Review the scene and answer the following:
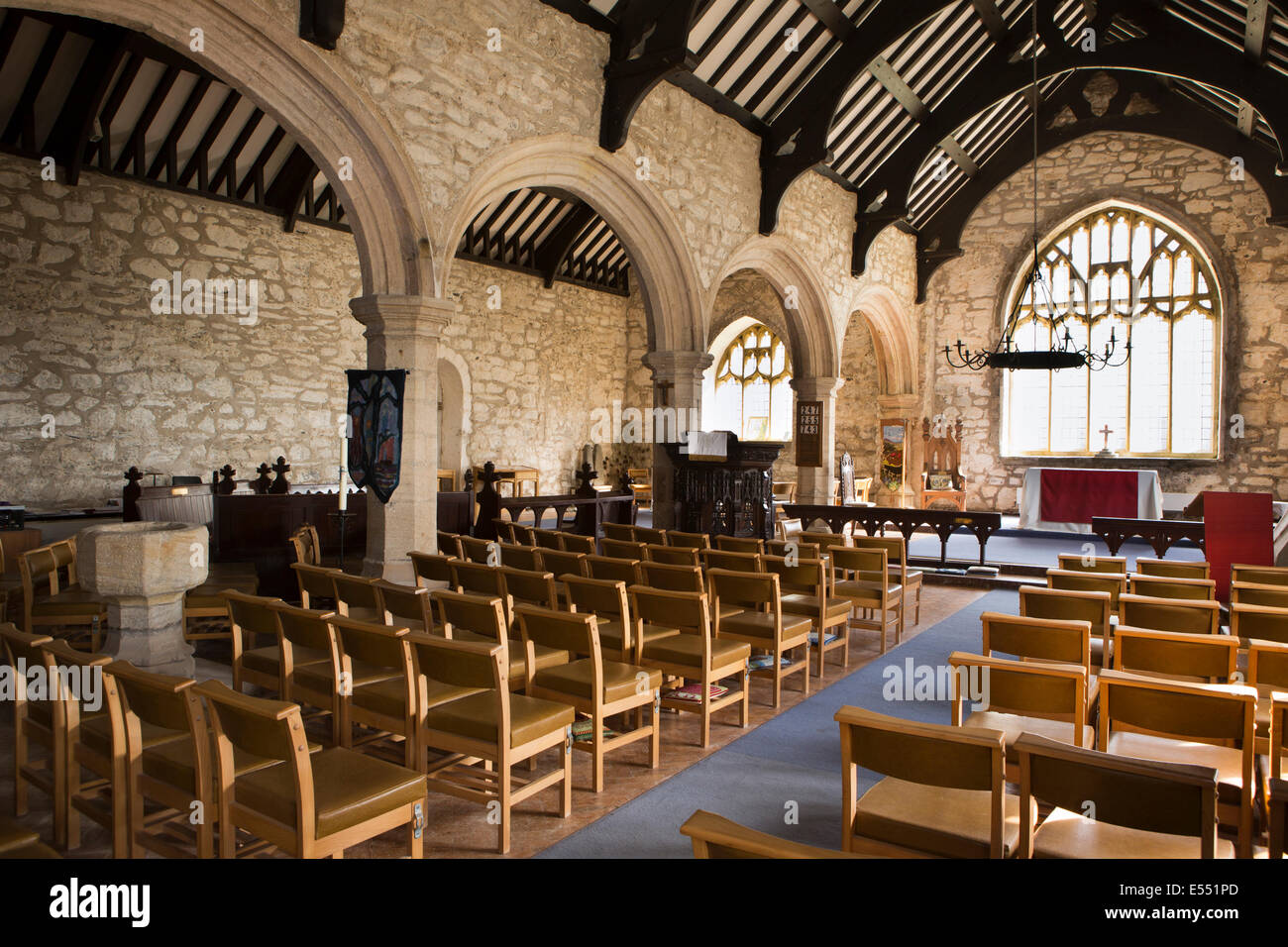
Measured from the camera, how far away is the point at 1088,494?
1053 cm

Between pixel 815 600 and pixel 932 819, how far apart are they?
2.78 meters

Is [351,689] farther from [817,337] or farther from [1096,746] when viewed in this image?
[817,337]

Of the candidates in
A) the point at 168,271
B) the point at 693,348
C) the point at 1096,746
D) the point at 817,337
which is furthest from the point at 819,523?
the point at 168,271

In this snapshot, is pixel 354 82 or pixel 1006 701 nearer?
pixel 1006 701

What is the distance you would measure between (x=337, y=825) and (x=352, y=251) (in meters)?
10.0

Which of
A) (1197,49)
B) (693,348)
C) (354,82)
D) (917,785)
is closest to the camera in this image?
(917,785)

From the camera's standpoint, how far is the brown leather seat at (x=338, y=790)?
82.4 inches

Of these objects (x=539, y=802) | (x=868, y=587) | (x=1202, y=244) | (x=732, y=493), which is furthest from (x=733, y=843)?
(x=1202, y=244)

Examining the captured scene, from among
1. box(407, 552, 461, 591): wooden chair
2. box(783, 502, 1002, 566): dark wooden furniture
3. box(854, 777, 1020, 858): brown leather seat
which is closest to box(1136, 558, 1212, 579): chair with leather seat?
box(783, 502, 1002, 566): dark wooden furniture

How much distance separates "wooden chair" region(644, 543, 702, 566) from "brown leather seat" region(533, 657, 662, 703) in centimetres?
155

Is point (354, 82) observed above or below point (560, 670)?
above

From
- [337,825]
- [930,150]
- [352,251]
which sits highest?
[930,150]

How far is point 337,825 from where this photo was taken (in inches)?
82.4

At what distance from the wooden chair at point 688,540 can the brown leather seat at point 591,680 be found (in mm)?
2315
